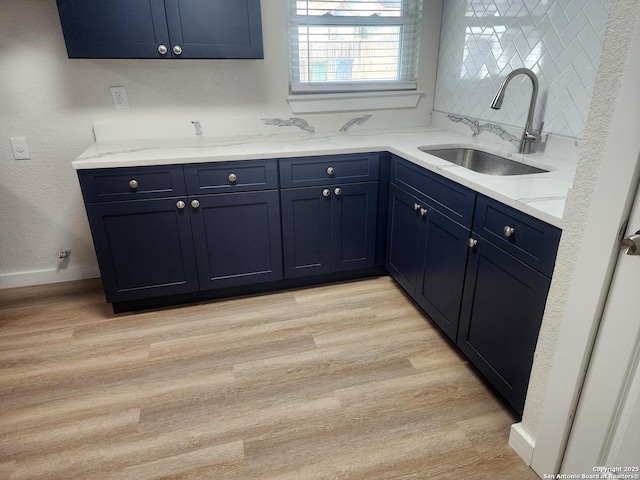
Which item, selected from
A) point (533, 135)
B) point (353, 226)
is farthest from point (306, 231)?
point (533, 135)

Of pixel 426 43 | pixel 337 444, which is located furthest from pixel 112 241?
pixel 426 43

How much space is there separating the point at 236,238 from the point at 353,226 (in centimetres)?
69

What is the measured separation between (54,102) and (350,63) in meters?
1.75

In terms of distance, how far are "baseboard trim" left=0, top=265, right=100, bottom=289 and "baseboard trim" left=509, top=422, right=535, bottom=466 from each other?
8.27 ft

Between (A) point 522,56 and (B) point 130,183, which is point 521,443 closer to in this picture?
(A) point 522,56

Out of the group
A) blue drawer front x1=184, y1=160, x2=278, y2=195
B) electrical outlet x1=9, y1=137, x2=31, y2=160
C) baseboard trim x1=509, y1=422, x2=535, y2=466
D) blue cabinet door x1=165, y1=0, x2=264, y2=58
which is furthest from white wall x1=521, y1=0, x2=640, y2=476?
Answer: electrical outlet x1=9, y1=137, x2=31, y2=160

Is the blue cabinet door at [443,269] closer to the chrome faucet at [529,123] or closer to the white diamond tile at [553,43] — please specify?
the chrome faucet at [529,123]

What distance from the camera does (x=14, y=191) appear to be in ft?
8.16

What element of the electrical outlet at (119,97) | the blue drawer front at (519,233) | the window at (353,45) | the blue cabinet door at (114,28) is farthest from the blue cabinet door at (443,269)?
the electrical outlet at (119,97)

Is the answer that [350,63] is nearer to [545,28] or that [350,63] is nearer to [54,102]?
[545,28]

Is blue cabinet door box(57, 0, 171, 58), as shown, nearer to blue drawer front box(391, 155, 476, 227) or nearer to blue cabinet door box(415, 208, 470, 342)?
blue drawer front box(391, 155, 476, 227)

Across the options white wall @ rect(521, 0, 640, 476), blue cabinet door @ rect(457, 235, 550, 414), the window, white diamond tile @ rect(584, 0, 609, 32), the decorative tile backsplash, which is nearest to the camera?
white wall @ rect(521, 0, 640, 476)

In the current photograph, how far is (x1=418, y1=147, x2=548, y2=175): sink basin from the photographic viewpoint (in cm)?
208

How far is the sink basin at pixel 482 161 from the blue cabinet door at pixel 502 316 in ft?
2.04
